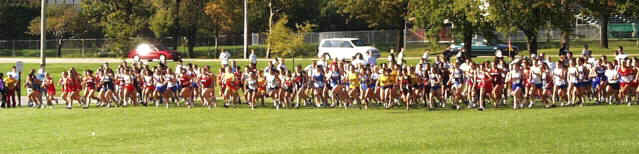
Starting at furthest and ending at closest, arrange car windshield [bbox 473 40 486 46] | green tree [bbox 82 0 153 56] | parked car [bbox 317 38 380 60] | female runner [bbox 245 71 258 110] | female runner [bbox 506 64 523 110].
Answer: green tree [bbox 82 0 153 56] → car windshield [bbox 473 40 486 46] → parked car [bbox 317 38 380 60] → female runner [bbox 245 71 258 110] → female runner [bbox 506 64 523 110]

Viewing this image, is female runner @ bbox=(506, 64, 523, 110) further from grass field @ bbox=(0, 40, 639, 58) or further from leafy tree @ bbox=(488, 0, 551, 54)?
grass field @ bbox=(0, 40, 639, 58)

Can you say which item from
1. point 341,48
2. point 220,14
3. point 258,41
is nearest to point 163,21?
point 220,14

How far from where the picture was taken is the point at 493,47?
61.3 m

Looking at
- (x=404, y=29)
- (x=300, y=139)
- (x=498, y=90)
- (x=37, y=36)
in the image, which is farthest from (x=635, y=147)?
(x=37, y=36)

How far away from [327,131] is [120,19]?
50293mm

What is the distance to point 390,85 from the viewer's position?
30.1 metres

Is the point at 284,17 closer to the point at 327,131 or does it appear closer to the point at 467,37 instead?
the point at 467,37

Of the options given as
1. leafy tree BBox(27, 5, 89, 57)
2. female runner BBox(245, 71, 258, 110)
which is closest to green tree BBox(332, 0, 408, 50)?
leafy tree BBox(27, 5, 89, 57)

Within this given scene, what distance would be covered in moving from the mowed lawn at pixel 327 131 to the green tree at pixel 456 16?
767 inches

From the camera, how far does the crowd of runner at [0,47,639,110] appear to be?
96.7ft

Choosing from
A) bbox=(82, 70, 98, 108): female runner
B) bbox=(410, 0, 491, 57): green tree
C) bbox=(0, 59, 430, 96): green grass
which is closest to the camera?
bbox=(82, 70, 98, 108): female runner

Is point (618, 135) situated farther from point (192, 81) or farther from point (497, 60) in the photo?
point (192, 81)

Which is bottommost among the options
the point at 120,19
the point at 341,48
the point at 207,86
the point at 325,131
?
the point at 325,131

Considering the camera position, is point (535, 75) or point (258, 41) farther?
point (258, 41)
